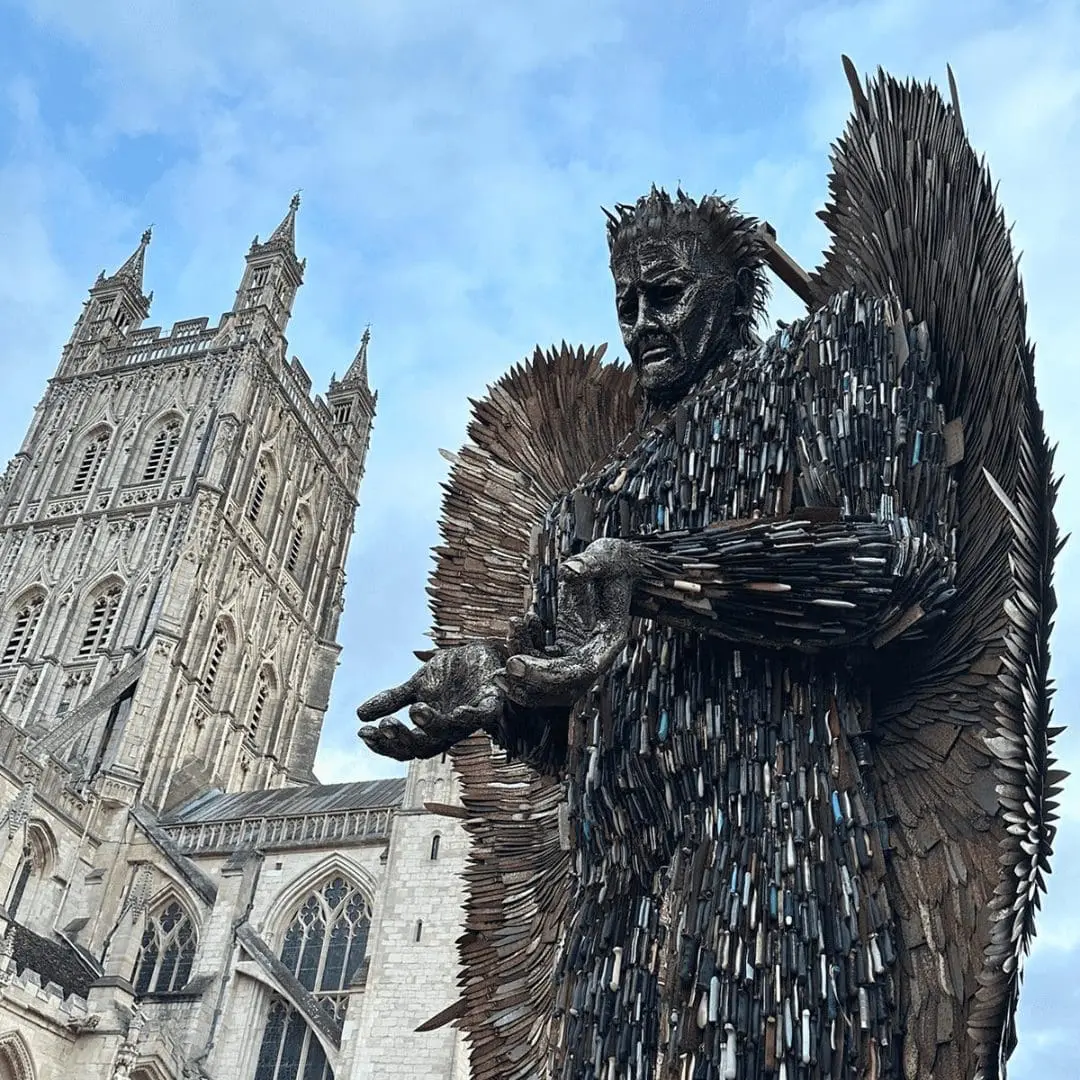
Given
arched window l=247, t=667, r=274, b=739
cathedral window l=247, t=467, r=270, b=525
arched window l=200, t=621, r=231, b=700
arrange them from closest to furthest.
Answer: arched window l=200, t=621, r=231, b=700 < arched window l=247, t=667, r=274, b=739 < cathedral window l=247, t=467, r=270, b=525

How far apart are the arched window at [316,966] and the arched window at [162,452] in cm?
1628

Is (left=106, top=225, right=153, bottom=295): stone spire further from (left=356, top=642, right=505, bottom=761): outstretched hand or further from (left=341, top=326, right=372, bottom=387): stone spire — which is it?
(left=356, top=642, right=505, bottom=761): outstretched hand

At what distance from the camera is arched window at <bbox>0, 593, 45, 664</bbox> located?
33.6m

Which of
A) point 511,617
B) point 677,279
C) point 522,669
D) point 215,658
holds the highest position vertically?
point 215,658

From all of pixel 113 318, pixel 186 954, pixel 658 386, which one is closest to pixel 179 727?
pixel 186 954

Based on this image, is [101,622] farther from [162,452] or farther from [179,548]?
[162,452]

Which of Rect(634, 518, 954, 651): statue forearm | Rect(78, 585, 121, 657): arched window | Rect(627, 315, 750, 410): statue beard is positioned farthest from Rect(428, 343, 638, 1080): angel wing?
Rect(78, 585, 121, 657): arched window

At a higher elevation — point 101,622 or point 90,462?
point 90,462

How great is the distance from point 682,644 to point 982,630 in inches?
21.4

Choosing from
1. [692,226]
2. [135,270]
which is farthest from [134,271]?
[692,226]

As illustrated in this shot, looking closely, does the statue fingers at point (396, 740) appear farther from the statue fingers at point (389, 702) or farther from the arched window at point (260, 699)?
the arched window at point (260, 699)

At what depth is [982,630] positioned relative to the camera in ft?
6.92

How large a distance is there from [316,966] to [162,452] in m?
18.7

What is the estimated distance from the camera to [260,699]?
36.3 metres
